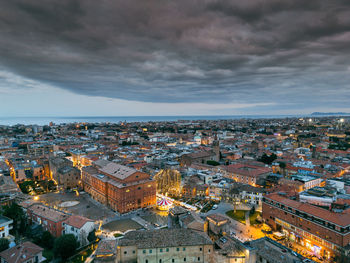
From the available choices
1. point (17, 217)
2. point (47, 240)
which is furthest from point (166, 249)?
point (17, 217)

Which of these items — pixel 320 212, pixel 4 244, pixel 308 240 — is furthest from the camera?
pixel 308 240

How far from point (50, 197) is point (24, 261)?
27742 millimetres

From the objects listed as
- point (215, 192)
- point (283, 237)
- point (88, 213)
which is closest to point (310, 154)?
point (215, 192)

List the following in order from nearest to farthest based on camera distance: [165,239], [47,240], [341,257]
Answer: [165,239] → [341,257] → [47,240]

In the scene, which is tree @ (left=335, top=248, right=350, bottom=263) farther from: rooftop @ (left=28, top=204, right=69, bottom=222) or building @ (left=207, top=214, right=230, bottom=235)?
rooftop @ (left=28, top=204, right=69, bottom=222)

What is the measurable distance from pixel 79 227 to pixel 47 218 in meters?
6.35

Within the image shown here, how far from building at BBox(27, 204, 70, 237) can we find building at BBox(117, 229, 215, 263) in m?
12.3

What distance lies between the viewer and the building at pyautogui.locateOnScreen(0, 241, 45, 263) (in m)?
25.2

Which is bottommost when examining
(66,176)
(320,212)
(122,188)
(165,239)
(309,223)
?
(66,176)

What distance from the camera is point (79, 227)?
102ft

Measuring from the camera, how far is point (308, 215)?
31094 mm

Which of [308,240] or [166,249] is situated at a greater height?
[166,249]

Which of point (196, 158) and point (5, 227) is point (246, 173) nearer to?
point (196, 158)

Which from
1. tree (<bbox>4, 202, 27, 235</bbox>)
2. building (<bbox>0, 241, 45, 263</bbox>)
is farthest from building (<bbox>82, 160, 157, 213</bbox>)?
building (<bbox>0, 241, 45, 263</bbox>)
